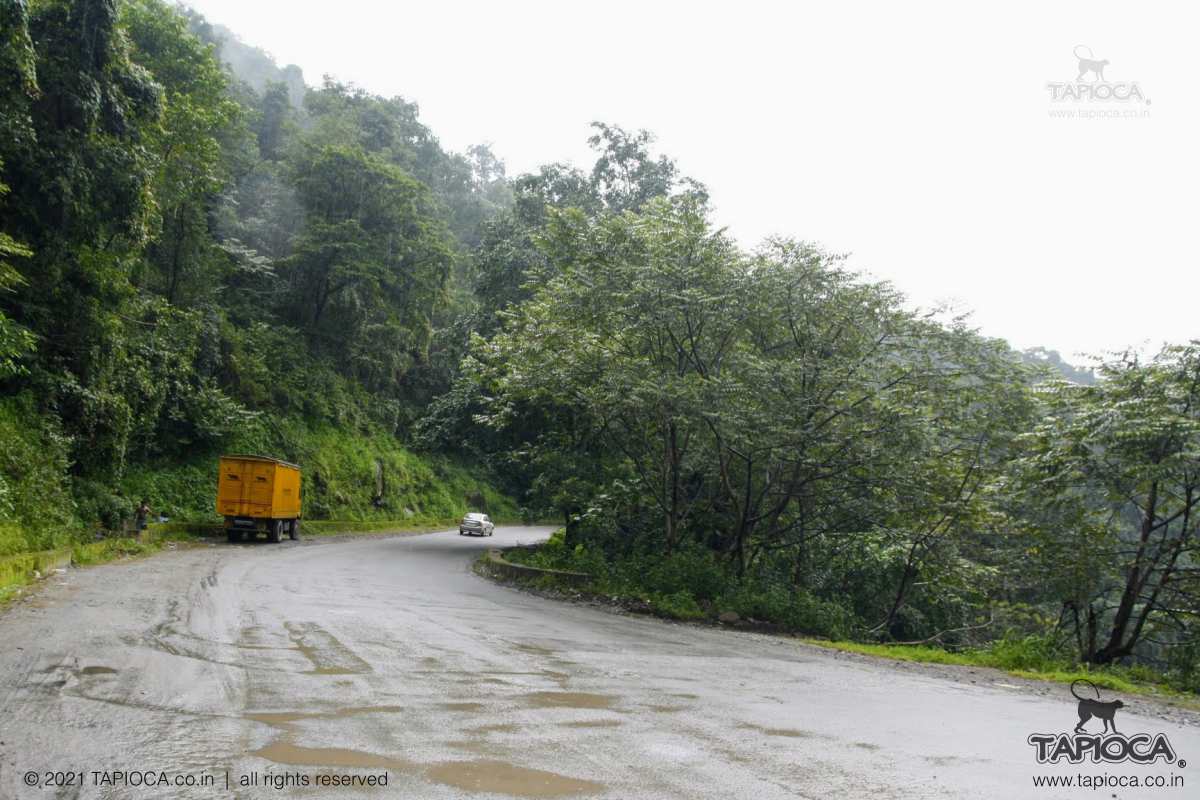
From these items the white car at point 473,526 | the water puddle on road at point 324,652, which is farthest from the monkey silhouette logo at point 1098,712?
the white car at point 473,526

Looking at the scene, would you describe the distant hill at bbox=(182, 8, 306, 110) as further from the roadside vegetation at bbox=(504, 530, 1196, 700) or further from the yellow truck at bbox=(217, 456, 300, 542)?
the roadside vegetation at bbox=(504, 530, 1196, 700)

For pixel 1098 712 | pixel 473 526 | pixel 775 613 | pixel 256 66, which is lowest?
pixel 473 526

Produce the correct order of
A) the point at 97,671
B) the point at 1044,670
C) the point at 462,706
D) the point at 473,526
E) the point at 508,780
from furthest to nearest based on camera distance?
the point at 473,526 < the point at 1044,670 < the point at 97,671 < the point at 462,706 < the point at 508,780

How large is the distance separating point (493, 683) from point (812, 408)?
32.0 ft

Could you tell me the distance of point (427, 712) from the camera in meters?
6.06

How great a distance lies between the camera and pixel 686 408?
51.0 feet

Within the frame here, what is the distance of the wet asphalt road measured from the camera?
15.2ft

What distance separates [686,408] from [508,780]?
11.4 metres

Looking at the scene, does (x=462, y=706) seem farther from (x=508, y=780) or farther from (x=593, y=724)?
(x=508, y=780)

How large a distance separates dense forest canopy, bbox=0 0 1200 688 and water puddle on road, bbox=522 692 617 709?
27.3 ft

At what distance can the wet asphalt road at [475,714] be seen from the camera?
4.62 metres

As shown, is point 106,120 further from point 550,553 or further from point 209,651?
point 209,651

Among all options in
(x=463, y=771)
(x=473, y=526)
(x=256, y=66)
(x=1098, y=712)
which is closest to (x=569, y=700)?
(x=463, y=771)

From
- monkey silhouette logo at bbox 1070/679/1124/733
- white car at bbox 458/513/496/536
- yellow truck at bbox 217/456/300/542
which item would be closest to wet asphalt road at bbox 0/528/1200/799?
monkey silhouette logo at bbox 1070/679/1124/733
